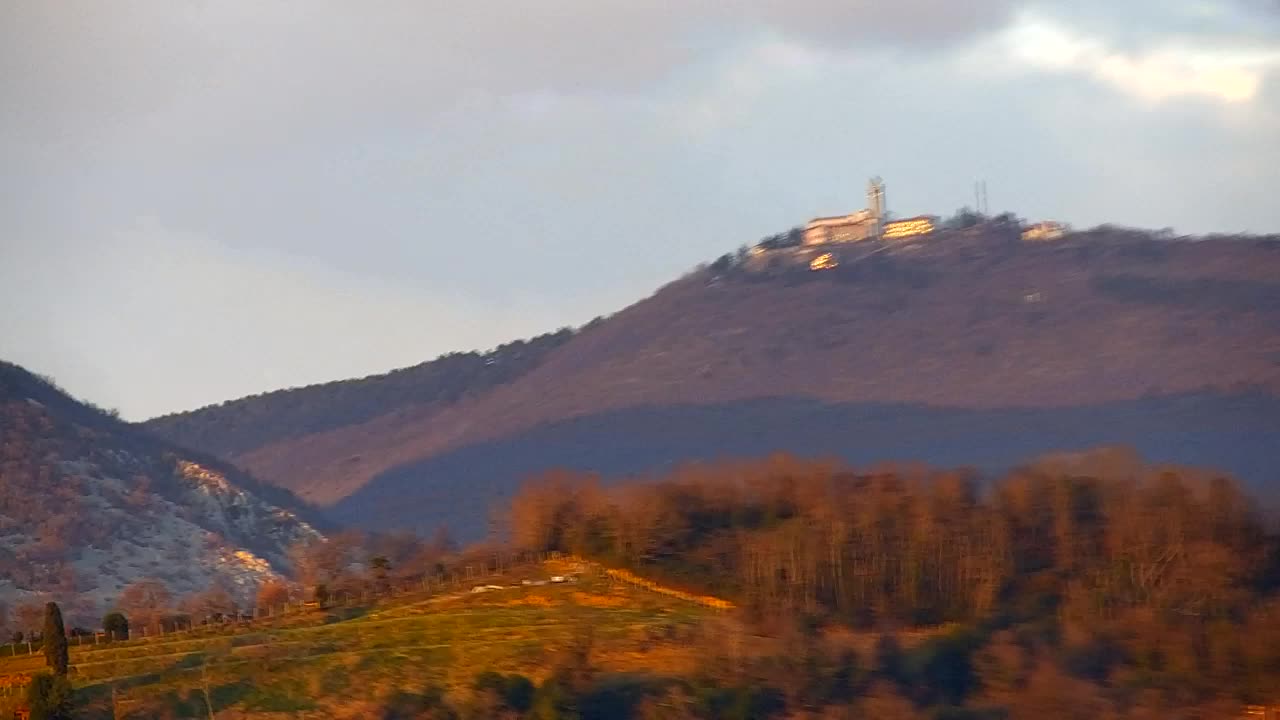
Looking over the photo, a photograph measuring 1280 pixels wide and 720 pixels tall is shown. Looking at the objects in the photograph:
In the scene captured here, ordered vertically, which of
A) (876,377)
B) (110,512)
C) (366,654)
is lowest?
(366,654)

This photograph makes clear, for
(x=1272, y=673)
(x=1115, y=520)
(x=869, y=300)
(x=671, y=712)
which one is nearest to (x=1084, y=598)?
(x=1115, y=520)

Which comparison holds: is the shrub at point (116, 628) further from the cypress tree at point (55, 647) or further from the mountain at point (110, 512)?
the mountain at point (110, 512)

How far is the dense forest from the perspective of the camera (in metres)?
44.3

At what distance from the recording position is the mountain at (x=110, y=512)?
81.9 meters

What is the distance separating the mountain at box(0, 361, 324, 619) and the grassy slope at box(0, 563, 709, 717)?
898 inches

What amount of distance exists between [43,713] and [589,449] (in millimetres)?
78050

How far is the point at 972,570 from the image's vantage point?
5700 centimetres

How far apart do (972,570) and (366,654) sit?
20555 millimetres

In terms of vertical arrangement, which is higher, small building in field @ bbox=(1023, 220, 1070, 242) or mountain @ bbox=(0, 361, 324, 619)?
small building in field @ bbox=(1023, 220, 1070, 242)

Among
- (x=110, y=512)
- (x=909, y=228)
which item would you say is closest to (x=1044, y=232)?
(x=909, y=228)

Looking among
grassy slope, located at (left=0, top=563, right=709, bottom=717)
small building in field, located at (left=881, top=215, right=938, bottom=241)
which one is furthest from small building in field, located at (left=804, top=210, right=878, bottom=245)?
grassy slope, located at (left=0, top=563, right=709, bottom=717)

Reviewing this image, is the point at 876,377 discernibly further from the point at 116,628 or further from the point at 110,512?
the point at 116,628

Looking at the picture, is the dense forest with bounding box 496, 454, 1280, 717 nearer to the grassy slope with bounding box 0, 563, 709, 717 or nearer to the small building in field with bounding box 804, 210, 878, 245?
the grassy slope with bounding box 0, 563, 709, 717

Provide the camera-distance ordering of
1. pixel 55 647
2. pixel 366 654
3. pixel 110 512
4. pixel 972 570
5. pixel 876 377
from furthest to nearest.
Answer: pixel 876 377 < pixel 110 512 < pixel 972 570 < pixel 366 654 < pixel 55 647
